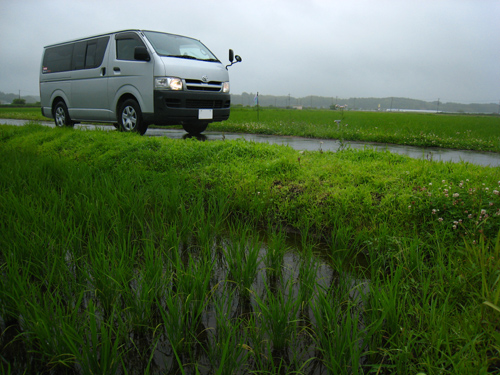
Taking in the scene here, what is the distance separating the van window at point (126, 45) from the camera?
7.67 meters

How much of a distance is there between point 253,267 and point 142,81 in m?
6.21

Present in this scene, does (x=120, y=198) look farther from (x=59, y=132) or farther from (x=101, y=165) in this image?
(x=59, y=132)

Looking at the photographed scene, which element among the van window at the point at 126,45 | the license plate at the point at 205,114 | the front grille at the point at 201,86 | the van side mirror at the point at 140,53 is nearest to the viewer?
the van side mirror at the point at 140,53

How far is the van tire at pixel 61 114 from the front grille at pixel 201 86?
13.3 ft

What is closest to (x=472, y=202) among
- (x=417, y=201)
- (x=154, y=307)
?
(x=417, y=201)

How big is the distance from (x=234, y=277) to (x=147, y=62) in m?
6.23

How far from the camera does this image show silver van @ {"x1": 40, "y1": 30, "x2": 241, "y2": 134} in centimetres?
728

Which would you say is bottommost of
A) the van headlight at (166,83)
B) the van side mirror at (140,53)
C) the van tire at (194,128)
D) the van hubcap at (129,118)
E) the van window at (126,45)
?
the van tire at (194,128)

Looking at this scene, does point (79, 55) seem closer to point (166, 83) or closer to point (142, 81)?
point (142, 81)

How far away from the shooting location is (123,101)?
26.4 ft

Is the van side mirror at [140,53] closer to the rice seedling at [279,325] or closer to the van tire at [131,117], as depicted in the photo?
the van tire at [131,117]

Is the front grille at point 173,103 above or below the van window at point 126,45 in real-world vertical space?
below

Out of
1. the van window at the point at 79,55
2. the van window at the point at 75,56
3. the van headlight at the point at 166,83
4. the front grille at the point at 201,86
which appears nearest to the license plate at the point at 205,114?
the front grille at the point at 201,86

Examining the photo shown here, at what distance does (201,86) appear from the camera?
25.3 feet
